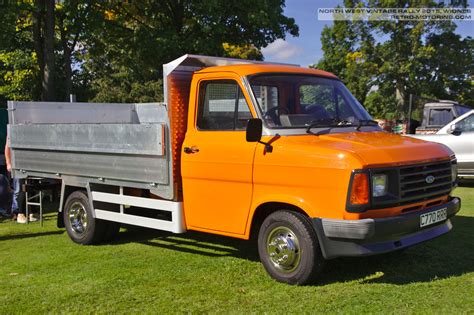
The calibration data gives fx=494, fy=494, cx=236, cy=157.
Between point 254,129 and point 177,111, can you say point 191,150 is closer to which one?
point 177,111

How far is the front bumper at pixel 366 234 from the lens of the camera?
14.4 ft

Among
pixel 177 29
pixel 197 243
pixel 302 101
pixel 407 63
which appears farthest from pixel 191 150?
pixel 407 63

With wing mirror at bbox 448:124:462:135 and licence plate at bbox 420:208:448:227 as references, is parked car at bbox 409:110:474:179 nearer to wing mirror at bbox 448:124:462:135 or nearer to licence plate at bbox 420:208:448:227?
wing mirror at bbox 448:124:462:135

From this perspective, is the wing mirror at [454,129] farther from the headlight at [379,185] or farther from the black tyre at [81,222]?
the black tyre at [81,222]

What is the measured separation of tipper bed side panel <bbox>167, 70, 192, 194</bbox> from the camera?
18.8 feet

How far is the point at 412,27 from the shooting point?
40.9 metres

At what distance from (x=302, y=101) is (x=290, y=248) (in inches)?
66.1

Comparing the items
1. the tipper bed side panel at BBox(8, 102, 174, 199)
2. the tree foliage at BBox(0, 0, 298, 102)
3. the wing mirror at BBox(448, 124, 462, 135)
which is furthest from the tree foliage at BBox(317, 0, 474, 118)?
the tipper bed side panel at BBox(8, 102, 174, 199)

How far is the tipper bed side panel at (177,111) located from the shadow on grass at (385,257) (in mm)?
1320

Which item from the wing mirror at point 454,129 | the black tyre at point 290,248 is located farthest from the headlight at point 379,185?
the wing mirror at point 454,129

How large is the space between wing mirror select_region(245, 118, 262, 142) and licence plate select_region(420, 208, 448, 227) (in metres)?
1.78

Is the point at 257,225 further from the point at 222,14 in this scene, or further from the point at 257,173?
the point at 222,14

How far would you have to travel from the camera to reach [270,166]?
193 inches

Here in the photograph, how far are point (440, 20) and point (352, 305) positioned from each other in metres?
40.7
